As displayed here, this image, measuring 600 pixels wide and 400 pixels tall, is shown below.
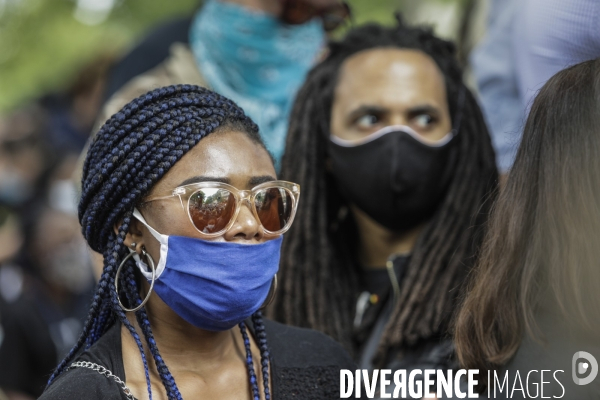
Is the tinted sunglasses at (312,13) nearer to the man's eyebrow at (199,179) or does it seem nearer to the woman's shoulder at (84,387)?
the man's eyebrow at (199,179)

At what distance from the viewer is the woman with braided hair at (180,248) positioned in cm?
252

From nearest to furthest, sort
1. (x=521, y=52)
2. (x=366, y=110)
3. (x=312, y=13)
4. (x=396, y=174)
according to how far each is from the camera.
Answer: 1. (x=396, y=174)
2. (x=366, y=110)
3. (x=521, y=52)
4. (x=312, y=13)

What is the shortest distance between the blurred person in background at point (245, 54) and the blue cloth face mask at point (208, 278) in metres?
2.14

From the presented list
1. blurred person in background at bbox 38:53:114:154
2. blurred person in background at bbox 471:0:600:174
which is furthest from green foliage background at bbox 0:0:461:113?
blurred person in background at bbox 471:0:600:174

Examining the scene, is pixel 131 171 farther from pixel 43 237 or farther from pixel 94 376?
pixel 43 237

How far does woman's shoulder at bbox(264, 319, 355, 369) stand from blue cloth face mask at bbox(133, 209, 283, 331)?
0.32 m

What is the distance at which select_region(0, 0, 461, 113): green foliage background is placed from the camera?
10180 mm

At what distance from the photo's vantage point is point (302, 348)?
9.48ft

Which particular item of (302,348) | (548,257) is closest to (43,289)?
(302,348)

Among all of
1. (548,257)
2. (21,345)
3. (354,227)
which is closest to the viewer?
(548,257)

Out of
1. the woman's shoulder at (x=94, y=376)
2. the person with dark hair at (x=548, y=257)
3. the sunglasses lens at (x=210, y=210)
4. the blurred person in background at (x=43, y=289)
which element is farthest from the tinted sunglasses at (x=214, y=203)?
the blurred person in background at (x=43, y=289)

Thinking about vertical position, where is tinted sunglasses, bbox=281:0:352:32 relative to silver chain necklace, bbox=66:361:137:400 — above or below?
above

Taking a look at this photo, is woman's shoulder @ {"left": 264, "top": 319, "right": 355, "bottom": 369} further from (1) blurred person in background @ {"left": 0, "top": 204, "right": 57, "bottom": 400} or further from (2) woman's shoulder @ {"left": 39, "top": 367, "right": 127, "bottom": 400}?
(1) blurred person in background @ {"left": 0, "top": 204, "right": 57, "bottom": 400}

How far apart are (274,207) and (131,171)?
1.48 ft
